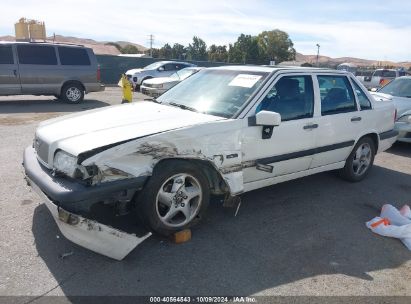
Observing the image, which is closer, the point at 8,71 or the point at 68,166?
the point at 68,166

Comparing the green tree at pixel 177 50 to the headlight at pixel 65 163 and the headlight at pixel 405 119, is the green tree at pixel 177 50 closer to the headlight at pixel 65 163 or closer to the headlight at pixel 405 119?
the headlight at pixel 405 119

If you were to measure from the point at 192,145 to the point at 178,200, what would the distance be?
1.76 ft

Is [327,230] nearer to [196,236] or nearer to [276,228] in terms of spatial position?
[276,228]

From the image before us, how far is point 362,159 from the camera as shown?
5.59 m

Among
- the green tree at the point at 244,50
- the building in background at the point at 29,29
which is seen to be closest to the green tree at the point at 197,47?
the green tree at the point at 244,50

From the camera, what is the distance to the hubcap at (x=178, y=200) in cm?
343

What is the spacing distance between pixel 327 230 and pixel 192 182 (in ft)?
5.19

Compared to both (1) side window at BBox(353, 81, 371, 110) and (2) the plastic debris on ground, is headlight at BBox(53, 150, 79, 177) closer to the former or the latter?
(2) the plastic debris on ground

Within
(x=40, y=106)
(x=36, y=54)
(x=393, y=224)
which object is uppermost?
(x=36, y=54)

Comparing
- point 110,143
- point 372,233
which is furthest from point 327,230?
point 110,143

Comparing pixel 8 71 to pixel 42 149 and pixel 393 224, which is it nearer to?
pixel 42 149

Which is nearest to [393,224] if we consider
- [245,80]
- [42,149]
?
[245,80]

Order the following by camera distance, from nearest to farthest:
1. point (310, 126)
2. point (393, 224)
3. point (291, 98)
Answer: point (393, 224) → point (291, 98) → point (310, 126)

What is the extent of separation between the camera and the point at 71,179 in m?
3.07
